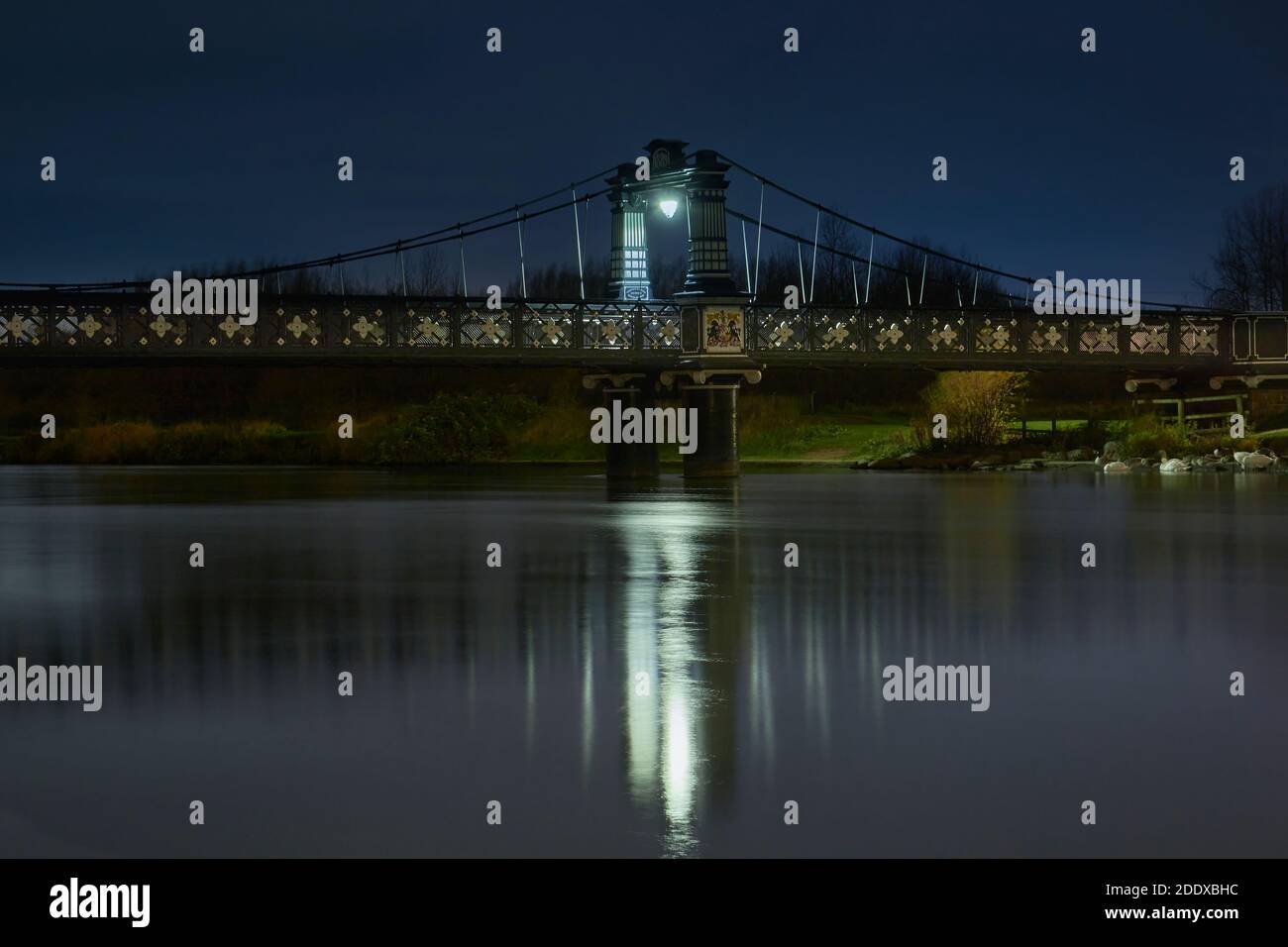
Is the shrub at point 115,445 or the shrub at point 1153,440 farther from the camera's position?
the shrub at point 115,445

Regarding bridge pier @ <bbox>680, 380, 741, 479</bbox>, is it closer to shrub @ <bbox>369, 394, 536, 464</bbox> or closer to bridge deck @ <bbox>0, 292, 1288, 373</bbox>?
bridge deck @ <bbox>0, 292, 1288, 373</bbox>

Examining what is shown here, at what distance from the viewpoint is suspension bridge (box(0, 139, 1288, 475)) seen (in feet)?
212

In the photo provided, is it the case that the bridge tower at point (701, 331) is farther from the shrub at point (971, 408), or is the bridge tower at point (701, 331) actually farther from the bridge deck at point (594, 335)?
the shrub at point (971, 408)

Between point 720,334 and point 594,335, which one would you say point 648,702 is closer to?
point 720,334

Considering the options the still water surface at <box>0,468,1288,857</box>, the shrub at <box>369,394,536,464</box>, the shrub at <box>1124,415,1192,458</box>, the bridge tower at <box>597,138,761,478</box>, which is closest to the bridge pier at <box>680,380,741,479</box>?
the bridge tower at <box>597,138,761,478</box>

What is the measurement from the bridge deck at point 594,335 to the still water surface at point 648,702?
3906 cm

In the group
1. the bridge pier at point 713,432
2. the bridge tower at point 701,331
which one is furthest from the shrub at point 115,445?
the bridge pier at point 713,432

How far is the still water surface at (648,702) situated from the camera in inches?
322

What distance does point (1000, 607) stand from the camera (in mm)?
17297

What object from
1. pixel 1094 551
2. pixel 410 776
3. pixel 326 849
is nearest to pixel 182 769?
pixel 410 776

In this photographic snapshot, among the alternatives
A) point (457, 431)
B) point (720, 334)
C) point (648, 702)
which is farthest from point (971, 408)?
point (648, 702)

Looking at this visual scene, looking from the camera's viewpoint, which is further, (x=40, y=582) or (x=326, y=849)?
(x=40, y=582)

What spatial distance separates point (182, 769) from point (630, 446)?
58.9 metres
